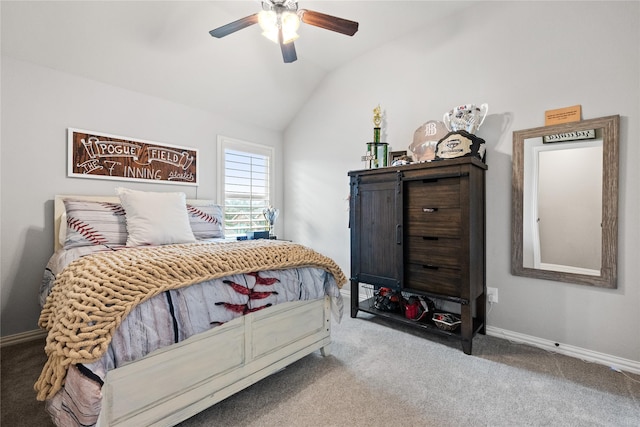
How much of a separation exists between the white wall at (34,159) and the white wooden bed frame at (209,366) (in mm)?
1897

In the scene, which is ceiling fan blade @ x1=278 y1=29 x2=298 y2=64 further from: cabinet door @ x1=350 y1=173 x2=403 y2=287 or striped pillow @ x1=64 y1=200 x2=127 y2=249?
striped pillow @ x1=64 y1=200 x2=127 y2=249

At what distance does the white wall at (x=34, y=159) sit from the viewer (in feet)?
7.22

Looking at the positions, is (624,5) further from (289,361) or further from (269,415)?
(269,415)

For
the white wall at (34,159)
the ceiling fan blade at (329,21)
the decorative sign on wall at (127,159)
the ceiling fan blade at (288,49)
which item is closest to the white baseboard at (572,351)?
the ceiling fan blade at (329,21)

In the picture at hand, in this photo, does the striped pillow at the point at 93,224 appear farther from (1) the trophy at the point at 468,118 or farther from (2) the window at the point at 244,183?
(1) the trophy at the point at 468,118

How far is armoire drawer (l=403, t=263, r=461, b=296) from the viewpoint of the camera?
2.11 meters

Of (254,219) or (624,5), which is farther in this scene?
(254,219)

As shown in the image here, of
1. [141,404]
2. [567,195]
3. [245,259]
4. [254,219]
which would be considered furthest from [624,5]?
[254,219]

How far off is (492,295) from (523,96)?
158 cm

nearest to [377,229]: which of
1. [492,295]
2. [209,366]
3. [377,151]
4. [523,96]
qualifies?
[377,151]

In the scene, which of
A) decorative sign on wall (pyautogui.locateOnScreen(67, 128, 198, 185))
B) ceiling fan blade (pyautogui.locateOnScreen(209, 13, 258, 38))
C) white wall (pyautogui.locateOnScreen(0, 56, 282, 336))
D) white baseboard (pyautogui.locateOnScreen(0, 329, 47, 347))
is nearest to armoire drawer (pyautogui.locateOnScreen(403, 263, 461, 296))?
ceiling fan blade (pyautogui.locateOnScreen(209, 13, 258, 38))

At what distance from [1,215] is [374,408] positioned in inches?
114

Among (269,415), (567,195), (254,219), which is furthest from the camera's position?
(254,219)

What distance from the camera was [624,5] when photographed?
1.87 m
